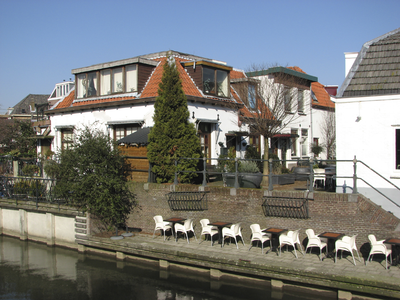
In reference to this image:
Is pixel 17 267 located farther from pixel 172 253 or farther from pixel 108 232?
pixel 172 253

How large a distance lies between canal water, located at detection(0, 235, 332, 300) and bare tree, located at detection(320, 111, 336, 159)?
1793 centimetres

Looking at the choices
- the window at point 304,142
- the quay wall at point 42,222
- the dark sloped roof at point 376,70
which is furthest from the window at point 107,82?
the window at point 304,142

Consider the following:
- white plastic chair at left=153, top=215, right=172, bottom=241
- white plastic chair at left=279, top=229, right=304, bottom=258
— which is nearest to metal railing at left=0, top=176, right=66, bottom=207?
white plastic chair at left=153, top=215, right=172, bottom=241

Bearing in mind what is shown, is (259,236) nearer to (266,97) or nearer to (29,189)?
(266,97)

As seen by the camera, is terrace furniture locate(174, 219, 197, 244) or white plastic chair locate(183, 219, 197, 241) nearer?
terrace furniture locate(174, 219, 197, 244)

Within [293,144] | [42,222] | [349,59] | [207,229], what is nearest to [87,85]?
[42,222]

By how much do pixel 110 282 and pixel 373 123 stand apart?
→ 9.15 metres

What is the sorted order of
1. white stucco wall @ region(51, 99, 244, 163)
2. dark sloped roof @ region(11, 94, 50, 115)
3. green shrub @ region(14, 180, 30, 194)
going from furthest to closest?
dark sloped roof @ region(11, 94, 50, 115), green shrub @ region(14, 180, 30, 194), white stucco wall @ region(51, 99, 244, 163)

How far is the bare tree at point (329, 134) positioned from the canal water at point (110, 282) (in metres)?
17.9

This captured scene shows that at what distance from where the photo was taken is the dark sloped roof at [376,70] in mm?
11219

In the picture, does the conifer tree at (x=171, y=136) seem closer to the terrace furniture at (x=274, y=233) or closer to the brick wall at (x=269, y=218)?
the brick wall at (x=269, y=218)

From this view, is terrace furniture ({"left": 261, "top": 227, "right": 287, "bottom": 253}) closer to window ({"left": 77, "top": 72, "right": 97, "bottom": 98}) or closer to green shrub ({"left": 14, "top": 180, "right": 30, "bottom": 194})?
green shrub ({"left": 14, "top": 180, "right": 30, "bottom": 194})

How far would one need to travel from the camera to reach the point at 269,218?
11.6m

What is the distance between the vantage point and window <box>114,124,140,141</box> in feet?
58.9
